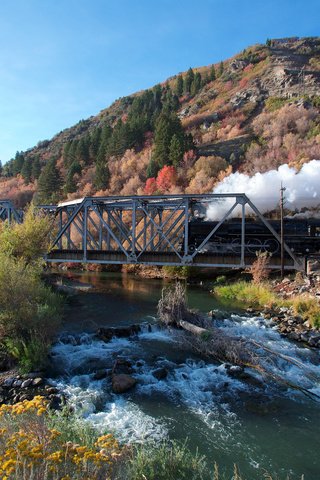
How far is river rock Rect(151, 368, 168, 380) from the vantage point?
39.7 ft

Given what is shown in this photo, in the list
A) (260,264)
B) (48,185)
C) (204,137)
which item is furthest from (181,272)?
(48,185)

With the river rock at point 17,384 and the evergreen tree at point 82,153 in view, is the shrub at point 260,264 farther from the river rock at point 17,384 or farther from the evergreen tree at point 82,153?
the evergreen tree at point 82,153

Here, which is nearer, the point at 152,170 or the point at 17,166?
the point at 152,170

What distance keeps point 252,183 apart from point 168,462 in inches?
1264

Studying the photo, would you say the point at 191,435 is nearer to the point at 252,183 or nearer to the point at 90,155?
the point at 252,183

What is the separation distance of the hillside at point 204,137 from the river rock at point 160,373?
44.3 meters

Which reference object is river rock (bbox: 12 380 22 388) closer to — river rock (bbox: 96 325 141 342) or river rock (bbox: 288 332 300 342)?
river rock (bbox: 96 325 141 342)

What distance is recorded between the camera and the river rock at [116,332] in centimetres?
1639

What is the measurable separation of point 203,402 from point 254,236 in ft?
60.2

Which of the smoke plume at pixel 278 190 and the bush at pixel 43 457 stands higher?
the smoke plume at pixel 278 190

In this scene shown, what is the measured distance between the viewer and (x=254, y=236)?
88.9 ft

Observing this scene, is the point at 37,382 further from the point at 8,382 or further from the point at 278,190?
the point at 278,190

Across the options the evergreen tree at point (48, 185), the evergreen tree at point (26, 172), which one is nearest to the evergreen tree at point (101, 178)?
the evergreen tree at point (48, 185)

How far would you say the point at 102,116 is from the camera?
149m
